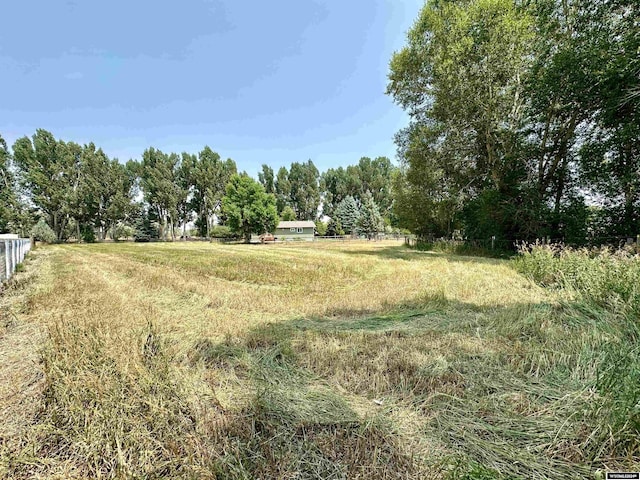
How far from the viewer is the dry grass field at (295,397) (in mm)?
1568

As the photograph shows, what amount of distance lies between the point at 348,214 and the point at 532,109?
39.2 metres

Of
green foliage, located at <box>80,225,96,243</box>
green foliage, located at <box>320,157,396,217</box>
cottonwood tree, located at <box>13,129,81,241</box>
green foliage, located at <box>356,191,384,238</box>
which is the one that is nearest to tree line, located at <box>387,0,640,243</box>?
green foliage, located at <box>356,191,384,238</box>

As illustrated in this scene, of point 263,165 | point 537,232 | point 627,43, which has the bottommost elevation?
point 537,232

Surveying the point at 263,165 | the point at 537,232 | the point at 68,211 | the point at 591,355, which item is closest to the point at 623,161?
the point at 537,232

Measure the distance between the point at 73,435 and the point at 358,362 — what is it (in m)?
2.17

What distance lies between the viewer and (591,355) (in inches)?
101

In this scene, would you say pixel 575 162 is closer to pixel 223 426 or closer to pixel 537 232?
pixel 537 232

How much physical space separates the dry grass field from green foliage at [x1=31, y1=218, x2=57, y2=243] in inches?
1535

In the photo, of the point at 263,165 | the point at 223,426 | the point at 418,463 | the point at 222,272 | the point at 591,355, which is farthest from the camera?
the point at 263,165

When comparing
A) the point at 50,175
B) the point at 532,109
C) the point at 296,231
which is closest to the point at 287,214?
the point at 296,231

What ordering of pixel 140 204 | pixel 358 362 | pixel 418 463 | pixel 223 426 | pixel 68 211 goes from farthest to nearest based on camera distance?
pixel 140 204
pixel 68 211
pixel 358 362
pixel 223 426
pixel 418 463

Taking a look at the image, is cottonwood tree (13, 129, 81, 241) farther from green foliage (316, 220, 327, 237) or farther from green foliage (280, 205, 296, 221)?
green foliage (316, 220, 327, 237)

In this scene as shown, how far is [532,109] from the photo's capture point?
12.2m

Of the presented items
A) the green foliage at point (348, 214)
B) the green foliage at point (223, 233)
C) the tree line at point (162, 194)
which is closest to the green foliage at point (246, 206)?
the tree line at point (162, 194)
